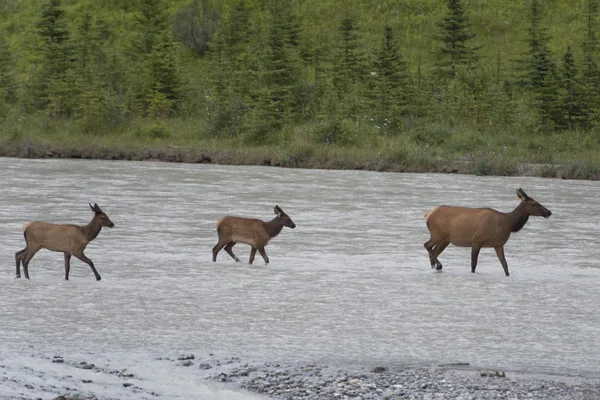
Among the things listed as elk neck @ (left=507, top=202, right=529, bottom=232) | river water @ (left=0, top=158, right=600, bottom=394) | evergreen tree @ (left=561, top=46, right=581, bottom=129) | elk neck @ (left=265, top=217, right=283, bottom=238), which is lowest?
river water @ (left=0, top=158, right=600, bottom=394)

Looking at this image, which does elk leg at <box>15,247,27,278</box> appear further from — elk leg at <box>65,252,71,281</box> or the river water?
elk leg at <box>65,252,71,281</box>

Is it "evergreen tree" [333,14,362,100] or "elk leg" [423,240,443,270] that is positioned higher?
"evergreen tree" [333,14,362,100]

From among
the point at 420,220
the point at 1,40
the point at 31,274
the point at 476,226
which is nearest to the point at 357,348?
the point at 476,226

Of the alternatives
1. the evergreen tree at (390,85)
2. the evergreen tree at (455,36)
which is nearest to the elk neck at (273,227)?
the evergreen tree at (390,85)

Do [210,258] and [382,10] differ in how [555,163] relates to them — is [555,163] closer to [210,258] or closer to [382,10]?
[210,258]

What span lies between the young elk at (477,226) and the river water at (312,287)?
36 cm

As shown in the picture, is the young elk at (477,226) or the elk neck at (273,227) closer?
the young elk at (477,226)

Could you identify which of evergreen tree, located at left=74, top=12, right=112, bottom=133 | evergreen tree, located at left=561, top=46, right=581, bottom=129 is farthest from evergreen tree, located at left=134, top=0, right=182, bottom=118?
evergreen tree, located at left=561, top=46, right=581, bottom=129

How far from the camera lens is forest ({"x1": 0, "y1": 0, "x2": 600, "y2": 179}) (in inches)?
1186

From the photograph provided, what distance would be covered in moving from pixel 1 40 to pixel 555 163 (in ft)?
90.4

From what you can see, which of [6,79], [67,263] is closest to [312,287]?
[67,263]

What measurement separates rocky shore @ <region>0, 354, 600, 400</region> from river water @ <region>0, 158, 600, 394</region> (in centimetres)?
34

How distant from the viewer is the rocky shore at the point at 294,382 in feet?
21.9

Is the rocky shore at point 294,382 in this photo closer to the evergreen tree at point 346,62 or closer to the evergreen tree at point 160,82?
the evergreen tree at point 160,82
